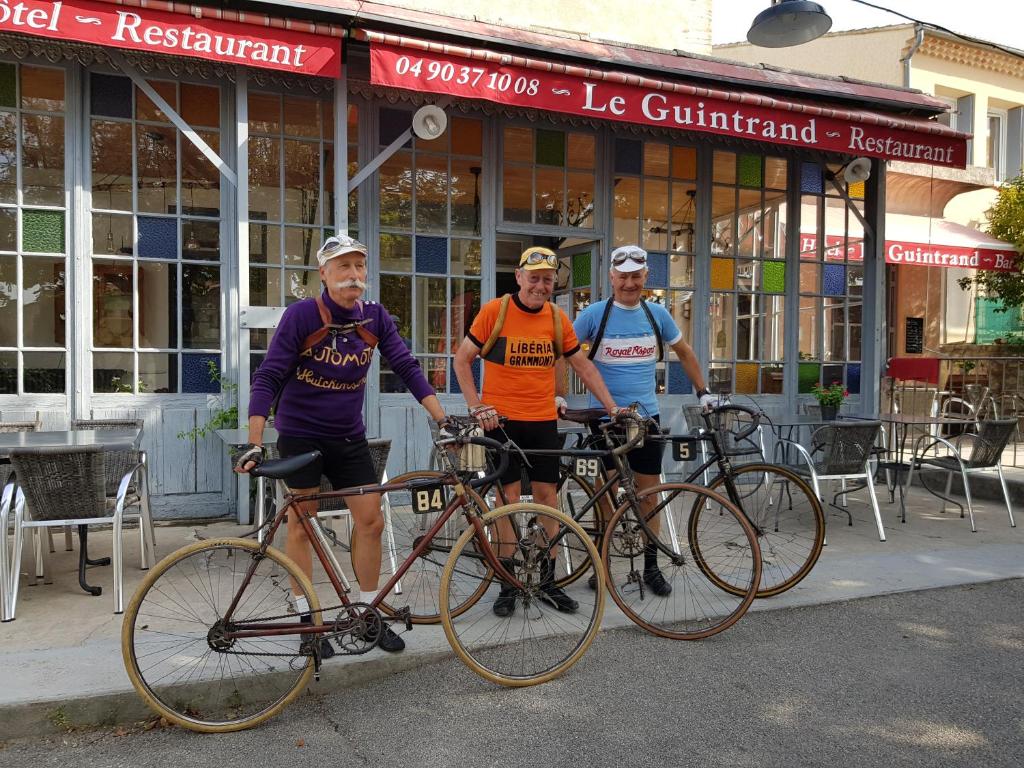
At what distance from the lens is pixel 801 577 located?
4.36 metres

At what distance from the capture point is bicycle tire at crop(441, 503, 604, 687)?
3.22 meters

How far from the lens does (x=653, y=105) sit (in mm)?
6094

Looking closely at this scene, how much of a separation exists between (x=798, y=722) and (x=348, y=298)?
2539mm

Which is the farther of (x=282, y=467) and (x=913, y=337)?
(x=913, y=337)

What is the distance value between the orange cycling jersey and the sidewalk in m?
1.02

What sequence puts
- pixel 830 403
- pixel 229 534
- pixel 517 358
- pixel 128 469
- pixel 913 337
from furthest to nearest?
pixel 913 337, pixel 830 403, pixel 229 534, pixel 128 469, pixel 517 358

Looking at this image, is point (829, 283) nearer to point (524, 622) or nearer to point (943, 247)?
point (943, 247)

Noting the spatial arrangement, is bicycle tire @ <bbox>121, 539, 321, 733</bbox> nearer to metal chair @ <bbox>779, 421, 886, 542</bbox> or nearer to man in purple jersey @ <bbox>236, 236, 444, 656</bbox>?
man in purple jersey @ <bbox>236, 236, 444, 656</bbox>

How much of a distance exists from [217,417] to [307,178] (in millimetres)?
2162

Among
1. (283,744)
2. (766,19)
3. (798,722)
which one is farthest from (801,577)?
(766,19)

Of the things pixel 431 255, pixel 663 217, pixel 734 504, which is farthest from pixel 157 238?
pixel 734 504

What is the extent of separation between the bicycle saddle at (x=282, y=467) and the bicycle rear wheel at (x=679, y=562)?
Answer: 1488 millimetres

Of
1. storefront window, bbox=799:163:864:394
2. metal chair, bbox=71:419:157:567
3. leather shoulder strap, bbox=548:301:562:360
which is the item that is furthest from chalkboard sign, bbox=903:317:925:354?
metal chair, bbox=71:419:157:567

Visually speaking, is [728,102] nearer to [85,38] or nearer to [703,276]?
[703,276]
